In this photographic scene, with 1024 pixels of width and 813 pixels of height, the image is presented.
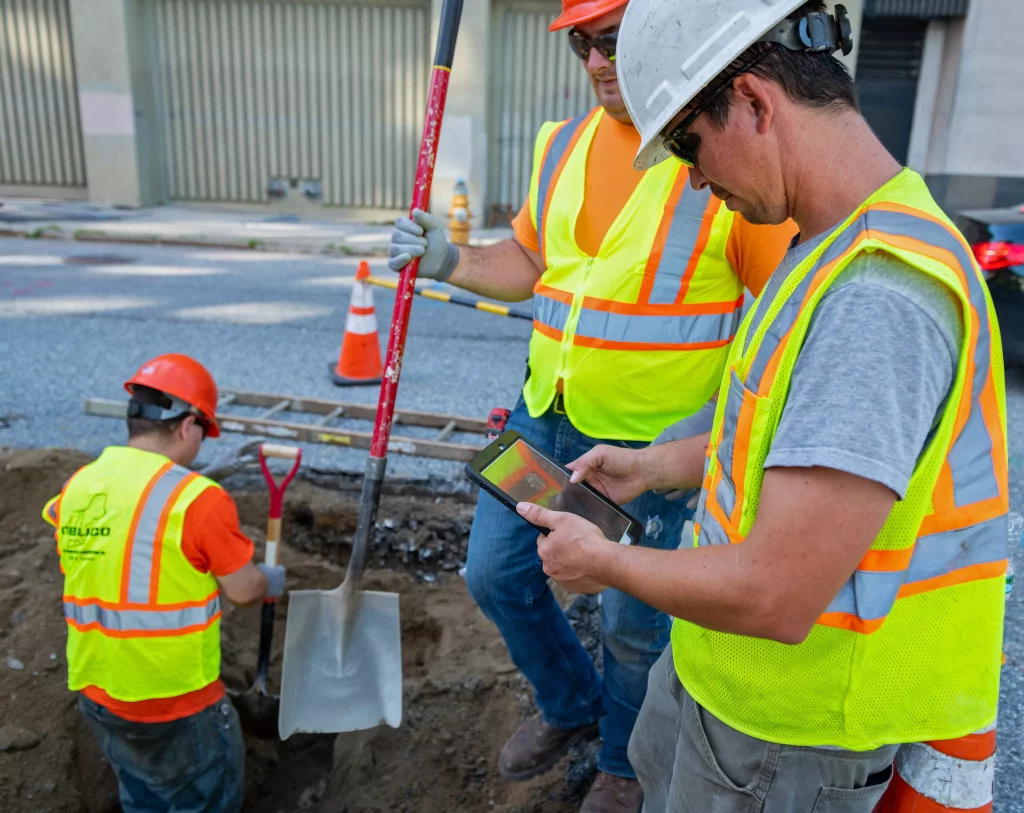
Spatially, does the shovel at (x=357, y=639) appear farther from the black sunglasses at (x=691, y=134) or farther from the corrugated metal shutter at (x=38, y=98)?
the corrugated metal shutter at (x=38, y=98)

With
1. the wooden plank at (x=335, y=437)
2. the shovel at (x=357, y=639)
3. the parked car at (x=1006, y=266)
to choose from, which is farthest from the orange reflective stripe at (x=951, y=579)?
the parked car at (x=1006, y=266)

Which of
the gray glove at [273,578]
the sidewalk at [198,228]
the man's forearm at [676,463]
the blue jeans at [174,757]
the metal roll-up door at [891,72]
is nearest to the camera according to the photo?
the man's forearm at [676,463]

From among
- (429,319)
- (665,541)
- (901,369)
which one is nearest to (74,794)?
(665,541)

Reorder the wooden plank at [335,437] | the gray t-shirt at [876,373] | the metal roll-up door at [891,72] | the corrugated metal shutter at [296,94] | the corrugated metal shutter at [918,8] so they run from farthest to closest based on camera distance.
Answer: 1. the corrugated metal shutter at [296,94]
2. the metal roll-up door at [891,72]
3. the corrugated metal shutter at [918,8]
4. the wooden plank at [335,437]
5. the gray t-shirt at [876,373]

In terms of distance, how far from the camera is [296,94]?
14742 mm

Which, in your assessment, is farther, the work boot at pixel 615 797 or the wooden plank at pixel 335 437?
the wooden plank at pixel 335 437

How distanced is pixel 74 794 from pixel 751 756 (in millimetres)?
2650

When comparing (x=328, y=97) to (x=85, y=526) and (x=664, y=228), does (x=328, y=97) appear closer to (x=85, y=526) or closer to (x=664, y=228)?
(x=85, y=526)

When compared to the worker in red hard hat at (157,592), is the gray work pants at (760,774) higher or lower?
higher

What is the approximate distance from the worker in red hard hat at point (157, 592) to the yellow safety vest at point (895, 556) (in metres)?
1.75

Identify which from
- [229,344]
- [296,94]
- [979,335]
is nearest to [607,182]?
[979,335]

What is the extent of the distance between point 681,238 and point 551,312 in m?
0.43

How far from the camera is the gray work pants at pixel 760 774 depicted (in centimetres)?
147

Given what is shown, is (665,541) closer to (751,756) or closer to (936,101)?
(751,756)
